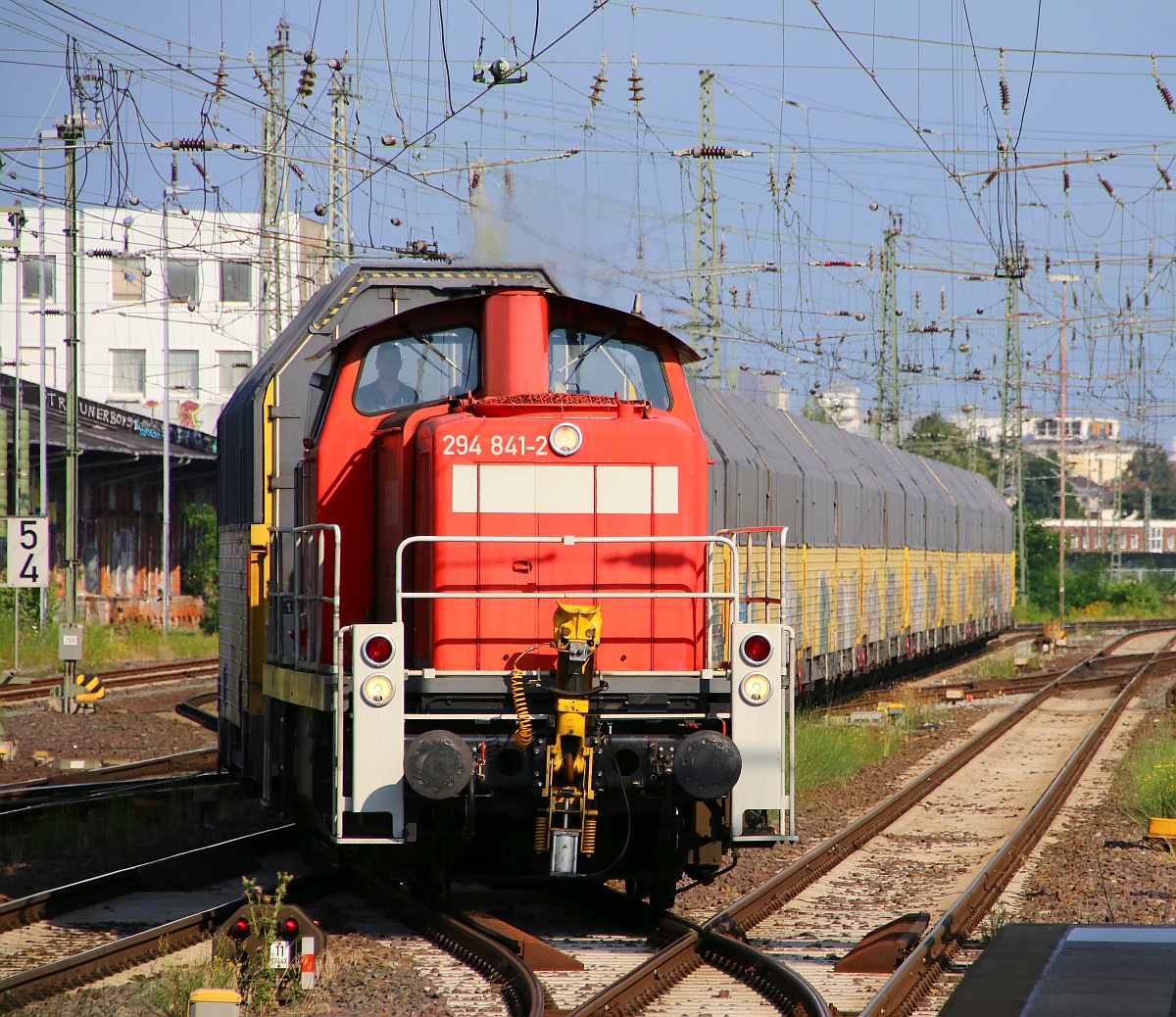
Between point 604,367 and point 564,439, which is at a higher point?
point 604,367

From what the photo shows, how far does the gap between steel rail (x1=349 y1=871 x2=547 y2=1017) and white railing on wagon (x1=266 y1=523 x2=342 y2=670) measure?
1460 mm

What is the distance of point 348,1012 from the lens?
6.18 meters

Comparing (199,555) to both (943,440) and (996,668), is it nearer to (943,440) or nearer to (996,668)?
(996,668)

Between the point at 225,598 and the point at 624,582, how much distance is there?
4.43 meters

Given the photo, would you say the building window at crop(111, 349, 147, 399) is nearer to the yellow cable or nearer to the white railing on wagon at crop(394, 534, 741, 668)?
the white railing on wagon at crop(394, 534, 741, 668)

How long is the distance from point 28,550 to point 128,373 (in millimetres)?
39160

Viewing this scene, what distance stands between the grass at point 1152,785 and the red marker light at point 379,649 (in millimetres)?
7431

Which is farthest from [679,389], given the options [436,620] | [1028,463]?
[1028,463]

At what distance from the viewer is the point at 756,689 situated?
698 cm

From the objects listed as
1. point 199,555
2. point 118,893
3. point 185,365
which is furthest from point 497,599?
point 185,365

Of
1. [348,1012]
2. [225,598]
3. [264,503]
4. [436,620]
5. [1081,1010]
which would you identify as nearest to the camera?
[1081,1010]

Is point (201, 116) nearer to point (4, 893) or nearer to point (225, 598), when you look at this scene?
point (225, 598)

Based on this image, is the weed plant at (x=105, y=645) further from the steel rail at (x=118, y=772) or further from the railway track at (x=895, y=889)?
the railway track at (x=895, y=889)

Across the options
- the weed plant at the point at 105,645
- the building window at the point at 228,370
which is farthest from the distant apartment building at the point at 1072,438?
the building window at the point at 228,370
